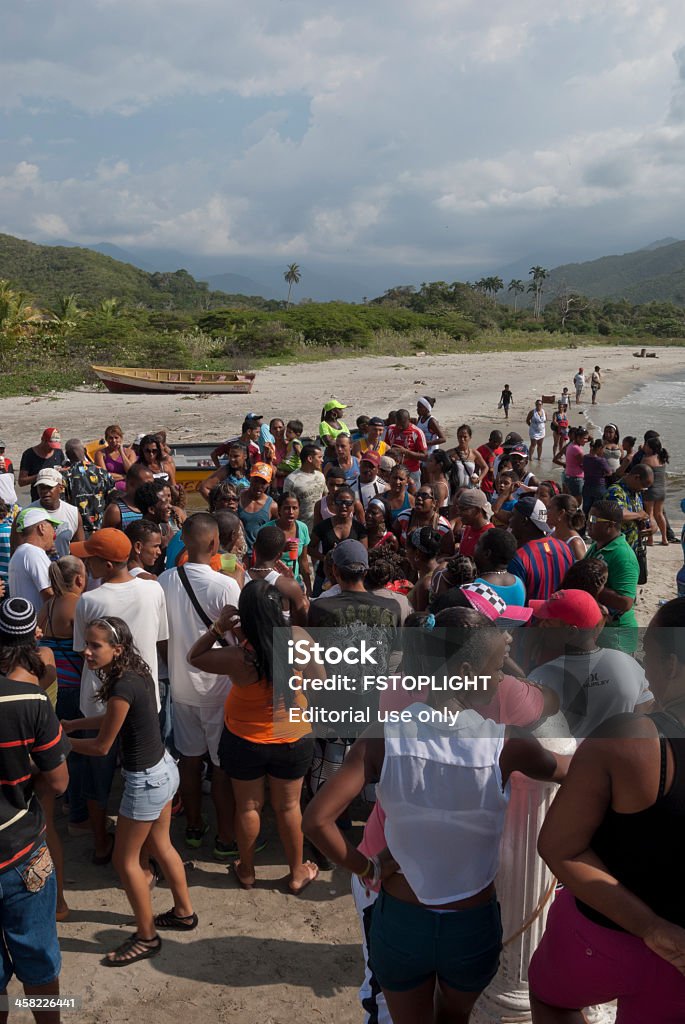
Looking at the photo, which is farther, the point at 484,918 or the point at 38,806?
the point at 38,806

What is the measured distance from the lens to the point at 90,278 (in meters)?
93.4

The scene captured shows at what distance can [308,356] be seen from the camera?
39562 millimetres

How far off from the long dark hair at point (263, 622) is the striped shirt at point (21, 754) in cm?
95

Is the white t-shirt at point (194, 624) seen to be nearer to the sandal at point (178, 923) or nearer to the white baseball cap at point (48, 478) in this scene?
the sandal at point (178, 923)

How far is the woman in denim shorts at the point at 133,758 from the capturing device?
3.13 meters

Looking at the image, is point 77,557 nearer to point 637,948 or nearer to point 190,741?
point 190,741

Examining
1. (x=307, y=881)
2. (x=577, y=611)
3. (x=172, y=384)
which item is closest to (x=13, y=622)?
(x=307, y=881)

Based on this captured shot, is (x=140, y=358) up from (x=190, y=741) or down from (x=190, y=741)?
up

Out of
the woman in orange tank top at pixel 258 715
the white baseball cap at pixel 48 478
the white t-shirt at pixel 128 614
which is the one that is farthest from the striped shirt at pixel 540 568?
the white baseball cap at pixel 48 478

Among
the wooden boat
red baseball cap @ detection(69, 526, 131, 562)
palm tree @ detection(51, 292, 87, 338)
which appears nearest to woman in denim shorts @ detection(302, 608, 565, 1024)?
red baseball cap @ detection(69, 526, 131, 562)

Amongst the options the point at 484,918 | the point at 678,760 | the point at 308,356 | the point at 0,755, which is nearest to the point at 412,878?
the point at 484,918

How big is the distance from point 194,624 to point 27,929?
63.8 inches

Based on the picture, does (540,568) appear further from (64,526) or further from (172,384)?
(172,384)

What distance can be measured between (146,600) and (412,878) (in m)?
2.14
